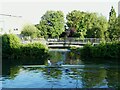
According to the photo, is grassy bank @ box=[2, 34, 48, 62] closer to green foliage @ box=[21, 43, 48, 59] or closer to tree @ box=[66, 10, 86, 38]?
green foliage @ box=[21, 43, 48, 59]

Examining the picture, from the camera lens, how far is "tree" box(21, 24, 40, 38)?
2516 inches

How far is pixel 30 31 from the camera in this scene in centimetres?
6378

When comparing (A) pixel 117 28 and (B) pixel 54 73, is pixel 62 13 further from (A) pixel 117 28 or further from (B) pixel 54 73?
(B) pixel 54 73

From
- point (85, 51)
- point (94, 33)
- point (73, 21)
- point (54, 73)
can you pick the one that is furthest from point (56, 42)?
point (54, 73)

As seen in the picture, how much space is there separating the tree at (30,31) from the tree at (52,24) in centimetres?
259

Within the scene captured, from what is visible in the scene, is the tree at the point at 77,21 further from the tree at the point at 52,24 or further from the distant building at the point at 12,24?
the distant building at the point at 12,24

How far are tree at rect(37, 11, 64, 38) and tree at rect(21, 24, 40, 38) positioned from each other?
2595 mm

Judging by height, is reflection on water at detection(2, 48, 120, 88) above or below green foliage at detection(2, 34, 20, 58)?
below

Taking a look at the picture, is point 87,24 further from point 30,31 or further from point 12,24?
point 12,24

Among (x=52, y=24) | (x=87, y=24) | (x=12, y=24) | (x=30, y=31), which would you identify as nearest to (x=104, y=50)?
(x=87, y=24)

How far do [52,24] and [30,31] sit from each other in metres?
7.81

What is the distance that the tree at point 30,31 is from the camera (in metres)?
63.9

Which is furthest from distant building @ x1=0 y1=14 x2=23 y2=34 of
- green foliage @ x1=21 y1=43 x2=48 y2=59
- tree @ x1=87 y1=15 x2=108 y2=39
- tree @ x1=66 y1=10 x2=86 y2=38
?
green foliage @ x1=21 y1=43 x2=48 y2=59

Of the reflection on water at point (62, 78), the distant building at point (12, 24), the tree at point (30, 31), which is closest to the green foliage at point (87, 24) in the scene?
the tree at point (30, 31)
